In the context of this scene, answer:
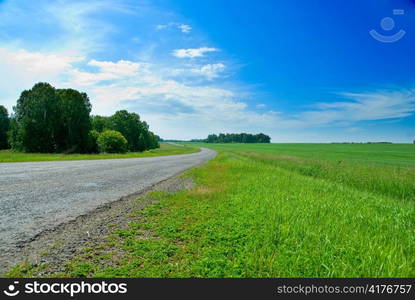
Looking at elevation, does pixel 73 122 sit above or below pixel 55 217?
above

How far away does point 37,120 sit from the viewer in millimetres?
41750

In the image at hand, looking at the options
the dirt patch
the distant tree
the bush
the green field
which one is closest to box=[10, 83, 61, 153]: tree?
the bush

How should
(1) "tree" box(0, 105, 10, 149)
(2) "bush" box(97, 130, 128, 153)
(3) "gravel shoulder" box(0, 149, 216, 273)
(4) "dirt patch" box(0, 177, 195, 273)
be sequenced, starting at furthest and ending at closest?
(1) "tree" box(0, 105, 10, 149), (2) "bush" box(97, 130, 128, 153), (3) "gravel shoulder" box(0, 149, 216, 273), (4) "dirt patch" box(0, 177, 195, 273)

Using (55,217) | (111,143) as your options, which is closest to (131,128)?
(111,143)

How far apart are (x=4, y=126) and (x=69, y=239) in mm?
68049

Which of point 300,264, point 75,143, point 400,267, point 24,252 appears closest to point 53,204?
point 24,252

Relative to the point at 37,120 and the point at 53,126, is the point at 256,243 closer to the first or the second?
the point at 53,126

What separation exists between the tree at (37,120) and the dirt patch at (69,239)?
47.9 meters

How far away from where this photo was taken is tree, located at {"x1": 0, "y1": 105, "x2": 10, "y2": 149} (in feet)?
160

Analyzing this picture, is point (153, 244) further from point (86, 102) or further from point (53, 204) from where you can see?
point (86, 102)

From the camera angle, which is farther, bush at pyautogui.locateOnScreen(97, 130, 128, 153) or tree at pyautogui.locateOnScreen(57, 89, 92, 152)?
tree at pyautogui.locateOnScreen(57, 89, 92, 152)

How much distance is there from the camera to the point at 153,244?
3.47 metres

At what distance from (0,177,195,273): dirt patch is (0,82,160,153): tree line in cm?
4169

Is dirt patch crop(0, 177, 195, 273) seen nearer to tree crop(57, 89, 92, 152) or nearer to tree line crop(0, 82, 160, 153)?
tree line crop(0, 82, 160, 153)
